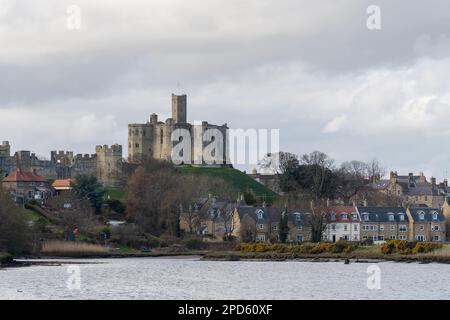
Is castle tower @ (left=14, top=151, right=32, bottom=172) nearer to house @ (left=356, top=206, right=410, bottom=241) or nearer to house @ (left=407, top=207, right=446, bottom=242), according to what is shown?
house @ (left=356, top=206, right=410, bottom=241)

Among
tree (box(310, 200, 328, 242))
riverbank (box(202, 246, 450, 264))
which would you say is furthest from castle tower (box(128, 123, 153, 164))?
riverbank (box(202, 246, 450, 264))

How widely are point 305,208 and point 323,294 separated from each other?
164 feet

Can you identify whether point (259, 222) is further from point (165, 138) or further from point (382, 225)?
point (165, 138)

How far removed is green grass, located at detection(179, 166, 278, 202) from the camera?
422ft

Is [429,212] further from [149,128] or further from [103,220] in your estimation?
[149,128]

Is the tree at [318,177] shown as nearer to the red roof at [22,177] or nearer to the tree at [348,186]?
the tree at [348,186]

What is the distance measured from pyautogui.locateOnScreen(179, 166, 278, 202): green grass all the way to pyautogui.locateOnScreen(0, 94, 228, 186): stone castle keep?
4.20 meters

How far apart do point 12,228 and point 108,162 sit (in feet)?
225

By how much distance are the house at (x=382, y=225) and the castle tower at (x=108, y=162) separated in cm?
4464

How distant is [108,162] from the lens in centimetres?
14112

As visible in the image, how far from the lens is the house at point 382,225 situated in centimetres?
9962

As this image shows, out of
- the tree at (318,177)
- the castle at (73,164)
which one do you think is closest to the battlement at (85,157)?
the castle at (73,164)
